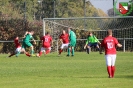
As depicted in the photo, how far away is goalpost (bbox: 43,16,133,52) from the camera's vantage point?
49.5m

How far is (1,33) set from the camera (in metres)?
52.1

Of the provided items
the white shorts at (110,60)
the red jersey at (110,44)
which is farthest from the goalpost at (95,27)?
the white shorts at (110,60)

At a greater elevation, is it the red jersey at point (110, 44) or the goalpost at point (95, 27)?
the red jersey at point (110, 44)

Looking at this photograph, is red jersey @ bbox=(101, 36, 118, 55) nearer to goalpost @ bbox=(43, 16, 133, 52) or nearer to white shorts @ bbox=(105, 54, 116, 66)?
white shorts @ bbox=(105, 54, 116, 66)

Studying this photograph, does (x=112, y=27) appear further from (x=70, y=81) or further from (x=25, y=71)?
(x=70, y=81)

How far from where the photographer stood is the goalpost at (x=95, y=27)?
4950 centimetres

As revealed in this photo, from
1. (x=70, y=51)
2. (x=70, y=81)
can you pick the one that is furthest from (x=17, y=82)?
(x=70, y=51)

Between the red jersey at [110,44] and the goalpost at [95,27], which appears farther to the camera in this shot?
the goalpost at [95,27]

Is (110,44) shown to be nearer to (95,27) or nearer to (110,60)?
(110,60)

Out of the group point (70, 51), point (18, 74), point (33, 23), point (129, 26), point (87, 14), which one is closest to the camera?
point (18, 74)

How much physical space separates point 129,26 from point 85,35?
459cm

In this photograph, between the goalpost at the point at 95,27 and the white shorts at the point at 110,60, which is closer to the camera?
the white shorts at the point at 110,60

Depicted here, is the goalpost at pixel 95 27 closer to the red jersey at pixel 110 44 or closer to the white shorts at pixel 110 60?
the red jersey at pixel 110 44

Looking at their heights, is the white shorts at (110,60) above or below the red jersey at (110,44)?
below
